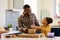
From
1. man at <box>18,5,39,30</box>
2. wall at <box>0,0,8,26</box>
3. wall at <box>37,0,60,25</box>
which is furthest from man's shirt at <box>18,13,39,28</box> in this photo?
wall at <box>37,0,60,25</box>

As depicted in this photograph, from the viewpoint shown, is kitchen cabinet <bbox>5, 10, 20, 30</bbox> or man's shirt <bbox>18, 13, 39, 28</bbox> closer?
man's shirt <bbox>18, 13, 39, 28</bbox>

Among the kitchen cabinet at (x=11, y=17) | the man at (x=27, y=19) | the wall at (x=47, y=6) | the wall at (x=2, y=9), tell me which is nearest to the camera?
the man at (x=27, y=19)

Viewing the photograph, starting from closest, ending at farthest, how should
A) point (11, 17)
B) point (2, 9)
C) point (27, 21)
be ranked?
point (27, 21), point (2, 9), point (11, 17)

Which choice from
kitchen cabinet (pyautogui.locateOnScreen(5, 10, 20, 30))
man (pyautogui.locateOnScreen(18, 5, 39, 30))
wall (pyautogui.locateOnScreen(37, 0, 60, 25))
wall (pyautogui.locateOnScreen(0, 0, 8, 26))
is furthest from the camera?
wall (pyautogui.locateOnScreen(37, 0, 60, 25))

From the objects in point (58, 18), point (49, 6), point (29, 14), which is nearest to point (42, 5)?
point (49, 6)

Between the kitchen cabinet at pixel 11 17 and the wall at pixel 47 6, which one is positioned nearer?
the kitchen cabinet at pixel 11 17

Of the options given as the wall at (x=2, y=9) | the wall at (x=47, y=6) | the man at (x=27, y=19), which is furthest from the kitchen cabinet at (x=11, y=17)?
the man at (x=27, y=19)

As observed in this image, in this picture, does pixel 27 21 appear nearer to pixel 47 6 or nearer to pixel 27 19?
pixel 27 19

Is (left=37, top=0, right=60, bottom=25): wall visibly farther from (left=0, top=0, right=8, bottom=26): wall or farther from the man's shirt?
the man's shirt

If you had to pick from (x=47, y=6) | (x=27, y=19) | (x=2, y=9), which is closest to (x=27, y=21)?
(x=27, y=19)

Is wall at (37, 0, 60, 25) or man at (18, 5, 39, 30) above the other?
wall at (37, 0, 60, 25)

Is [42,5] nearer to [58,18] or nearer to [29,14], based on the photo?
[58,18]

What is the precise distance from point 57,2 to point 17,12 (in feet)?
4.12

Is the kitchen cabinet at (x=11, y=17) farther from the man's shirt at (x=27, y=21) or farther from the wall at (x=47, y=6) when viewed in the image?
the man's shirt at (x=27, y=21)
